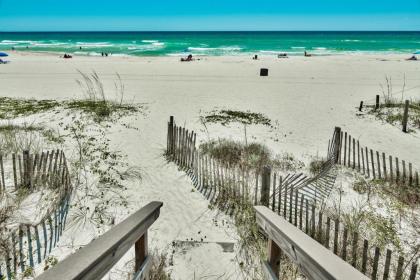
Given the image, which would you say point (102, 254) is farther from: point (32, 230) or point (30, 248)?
point (32, 230)

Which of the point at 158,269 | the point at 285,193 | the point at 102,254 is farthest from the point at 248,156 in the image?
the point at 102,254

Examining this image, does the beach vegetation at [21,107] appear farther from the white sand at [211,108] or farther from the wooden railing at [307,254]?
the wooden railing at [307,254]

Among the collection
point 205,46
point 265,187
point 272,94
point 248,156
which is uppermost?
point 205,46

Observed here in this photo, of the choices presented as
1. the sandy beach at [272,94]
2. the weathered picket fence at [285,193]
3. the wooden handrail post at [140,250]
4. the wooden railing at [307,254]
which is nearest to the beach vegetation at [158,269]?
the wooden handrail post at [140,250]

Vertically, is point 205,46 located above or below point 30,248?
above

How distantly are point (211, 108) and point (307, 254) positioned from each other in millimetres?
13210

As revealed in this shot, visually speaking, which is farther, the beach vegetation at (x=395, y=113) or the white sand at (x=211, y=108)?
the beach vegetation at (x=395, y=113)

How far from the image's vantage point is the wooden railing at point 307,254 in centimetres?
144

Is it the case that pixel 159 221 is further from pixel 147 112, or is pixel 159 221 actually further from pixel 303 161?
pixel 147 112

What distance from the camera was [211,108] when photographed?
14.7m

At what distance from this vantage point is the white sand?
217 inches

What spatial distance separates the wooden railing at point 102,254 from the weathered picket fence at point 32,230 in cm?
262

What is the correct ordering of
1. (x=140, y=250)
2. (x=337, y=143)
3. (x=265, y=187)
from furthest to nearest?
(x=337, y=143), (x=265, y=187), (x=140, y=250)

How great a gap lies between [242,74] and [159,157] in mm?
19827
